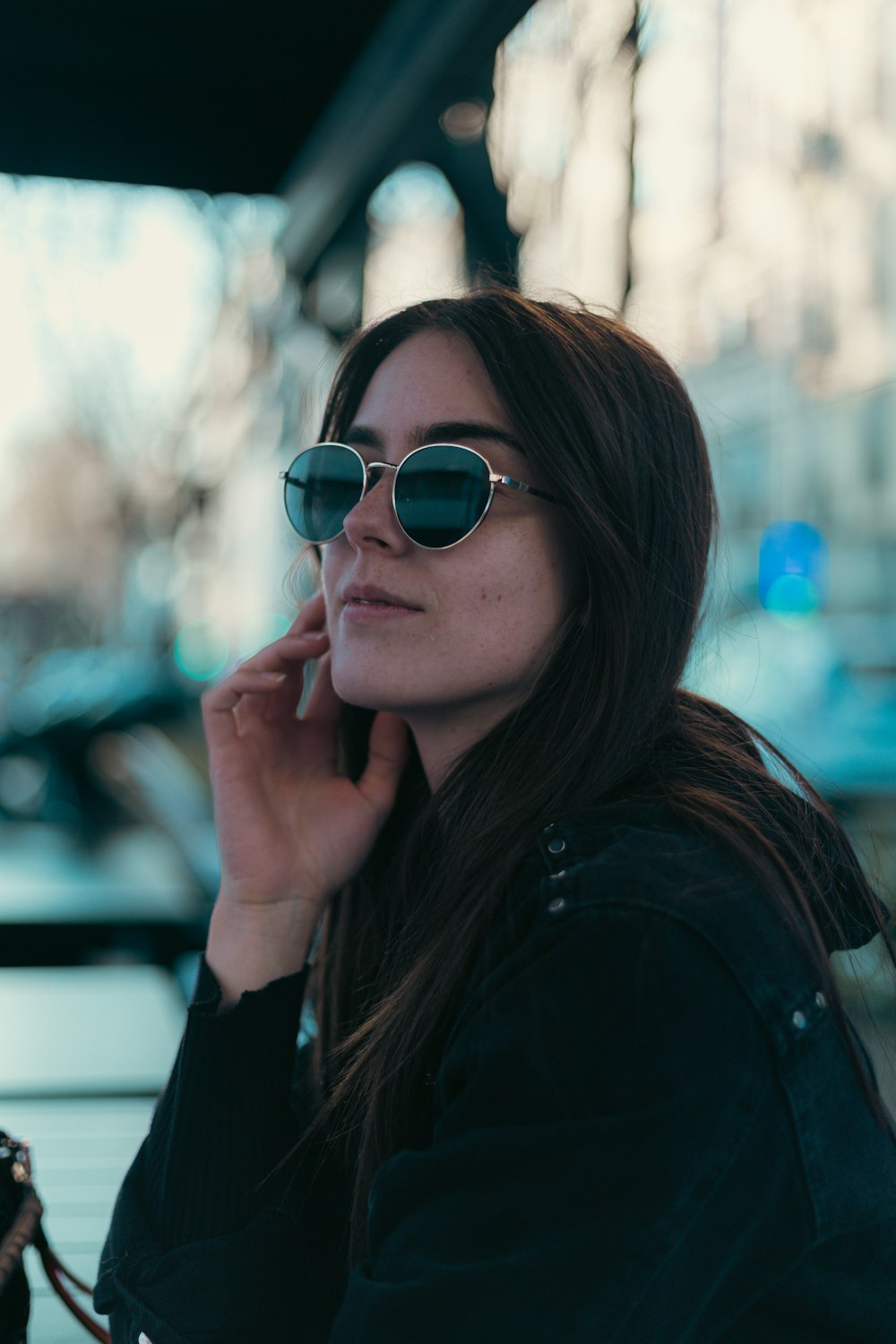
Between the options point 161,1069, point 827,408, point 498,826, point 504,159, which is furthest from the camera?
point 827,408

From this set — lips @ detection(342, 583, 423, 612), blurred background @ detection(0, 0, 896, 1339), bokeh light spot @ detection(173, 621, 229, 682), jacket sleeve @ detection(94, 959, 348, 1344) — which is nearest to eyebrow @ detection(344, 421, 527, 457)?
lips @ detection(342, 583, 423, 612)

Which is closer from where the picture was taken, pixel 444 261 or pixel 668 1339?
pixel 668 1339

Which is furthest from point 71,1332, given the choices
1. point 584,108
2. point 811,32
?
point 811,32

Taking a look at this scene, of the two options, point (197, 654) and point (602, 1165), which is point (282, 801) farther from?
point (197, 654)

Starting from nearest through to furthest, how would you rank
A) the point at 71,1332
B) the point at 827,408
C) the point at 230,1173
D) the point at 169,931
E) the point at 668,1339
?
the point at 668,1339 → the point at 230,1173 → the point at 71,1332 → the point at 169,931 → the point at 827,408

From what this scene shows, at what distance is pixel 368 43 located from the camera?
3.05 metres

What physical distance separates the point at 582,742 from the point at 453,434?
1.66 feet

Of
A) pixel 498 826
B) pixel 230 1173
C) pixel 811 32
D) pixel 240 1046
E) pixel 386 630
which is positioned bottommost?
pixel 230 1173

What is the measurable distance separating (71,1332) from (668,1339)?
1.14 meters

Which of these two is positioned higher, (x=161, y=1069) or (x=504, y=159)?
(x=504, y=159)

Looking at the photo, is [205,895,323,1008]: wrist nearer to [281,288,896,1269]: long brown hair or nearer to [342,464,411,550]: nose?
[281,288,896,1269]: long brown hair

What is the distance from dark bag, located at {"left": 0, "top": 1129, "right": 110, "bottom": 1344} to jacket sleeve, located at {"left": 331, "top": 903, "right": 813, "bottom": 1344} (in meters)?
0.59

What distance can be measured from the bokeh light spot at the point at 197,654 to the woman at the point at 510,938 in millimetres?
15231

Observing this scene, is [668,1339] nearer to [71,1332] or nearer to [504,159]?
[71,1332]
